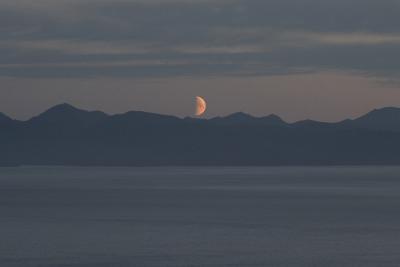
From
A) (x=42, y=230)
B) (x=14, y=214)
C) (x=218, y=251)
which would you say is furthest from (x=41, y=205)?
(x=218, y=251)

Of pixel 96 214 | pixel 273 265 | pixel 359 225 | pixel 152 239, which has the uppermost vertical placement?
pixel 96 214

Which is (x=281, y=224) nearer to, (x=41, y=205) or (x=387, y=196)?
(x=41, y=205)

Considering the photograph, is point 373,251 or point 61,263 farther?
point 373,251

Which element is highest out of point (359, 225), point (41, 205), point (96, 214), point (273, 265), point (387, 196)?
point (387, 196)

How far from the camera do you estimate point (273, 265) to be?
63.1 m

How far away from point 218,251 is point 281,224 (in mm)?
25070

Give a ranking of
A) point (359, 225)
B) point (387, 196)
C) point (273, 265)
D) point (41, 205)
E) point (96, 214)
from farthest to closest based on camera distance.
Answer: point (387, 196) < point (41, 205) < point (96, 214) < point (359, 225) < point (273, 265)

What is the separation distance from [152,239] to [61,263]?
14643 mm

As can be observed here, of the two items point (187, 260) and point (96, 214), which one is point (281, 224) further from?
point (187, 260)

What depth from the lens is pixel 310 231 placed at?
3302 inches

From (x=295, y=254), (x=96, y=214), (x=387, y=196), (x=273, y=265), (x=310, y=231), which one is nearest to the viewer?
(x=273, y=265)

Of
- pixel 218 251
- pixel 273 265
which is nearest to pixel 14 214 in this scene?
pixel 218 251

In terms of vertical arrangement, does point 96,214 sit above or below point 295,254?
above

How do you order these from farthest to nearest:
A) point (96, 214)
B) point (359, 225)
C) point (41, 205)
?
point (41, 205) → point (96, 214) → point (359, 225)
